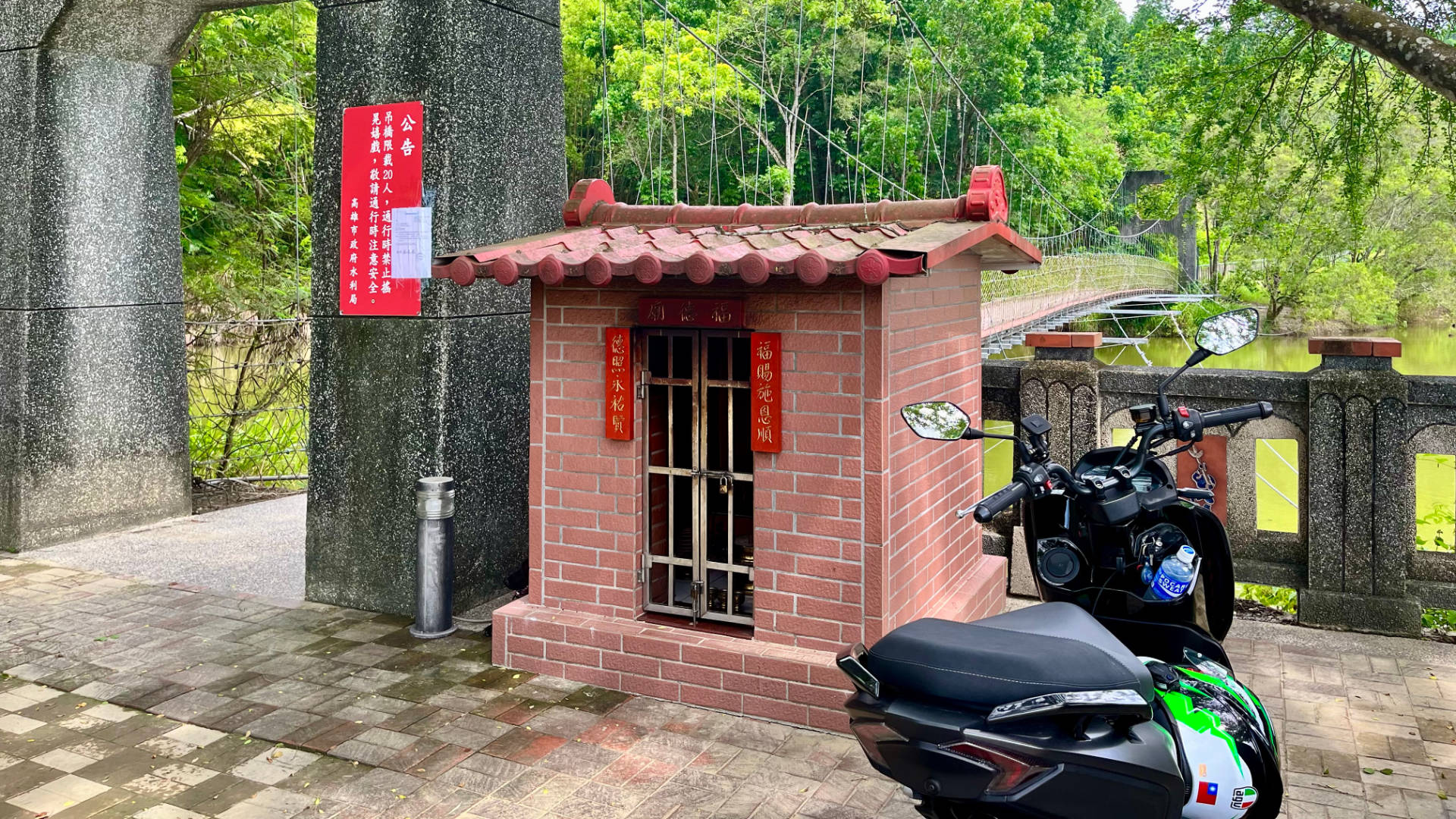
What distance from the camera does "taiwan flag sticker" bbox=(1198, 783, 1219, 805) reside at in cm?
222

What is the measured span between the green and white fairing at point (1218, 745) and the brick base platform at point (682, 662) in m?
1.38

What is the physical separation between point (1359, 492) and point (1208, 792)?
307cm

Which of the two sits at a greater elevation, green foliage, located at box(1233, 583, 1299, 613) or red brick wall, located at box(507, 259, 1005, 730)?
red brick wall, located at box(507, 259, 1005, 730)

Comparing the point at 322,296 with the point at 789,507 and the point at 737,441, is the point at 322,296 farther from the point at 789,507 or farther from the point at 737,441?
the point at 789,507

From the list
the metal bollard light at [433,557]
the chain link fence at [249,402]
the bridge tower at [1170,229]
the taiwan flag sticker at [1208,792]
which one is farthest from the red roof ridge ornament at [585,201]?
the bridge tower at [1170,229]

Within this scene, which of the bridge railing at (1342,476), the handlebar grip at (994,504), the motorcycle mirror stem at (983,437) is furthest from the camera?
the bridge railing at (1342,476)

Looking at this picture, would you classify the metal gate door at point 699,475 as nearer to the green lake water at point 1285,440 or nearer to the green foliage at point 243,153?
the green lake water at point 1285,440

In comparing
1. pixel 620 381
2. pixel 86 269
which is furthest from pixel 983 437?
pixel 86 269

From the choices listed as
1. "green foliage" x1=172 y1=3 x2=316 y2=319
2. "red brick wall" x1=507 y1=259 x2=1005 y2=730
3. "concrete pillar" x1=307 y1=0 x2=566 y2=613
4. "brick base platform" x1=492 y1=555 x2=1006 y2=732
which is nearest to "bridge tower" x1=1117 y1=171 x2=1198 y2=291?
"green foliage" x1=172 y1=3 x2=316 y2=319

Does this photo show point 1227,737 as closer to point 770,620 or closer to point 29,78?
point 770,620

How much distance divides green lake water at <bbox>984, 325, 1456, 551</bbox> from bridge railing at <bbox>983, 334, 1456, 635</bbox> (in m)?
1.56

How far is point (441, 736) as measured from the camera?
3.55m

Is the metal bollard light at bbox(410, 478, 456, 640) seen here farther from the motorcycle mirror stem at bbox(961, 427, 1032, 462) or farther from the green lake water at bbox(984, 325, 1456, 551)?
the green lake water at bbox(984, 325, 1456, 551)

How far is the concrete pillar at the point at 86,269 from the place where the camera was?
20.2ft
